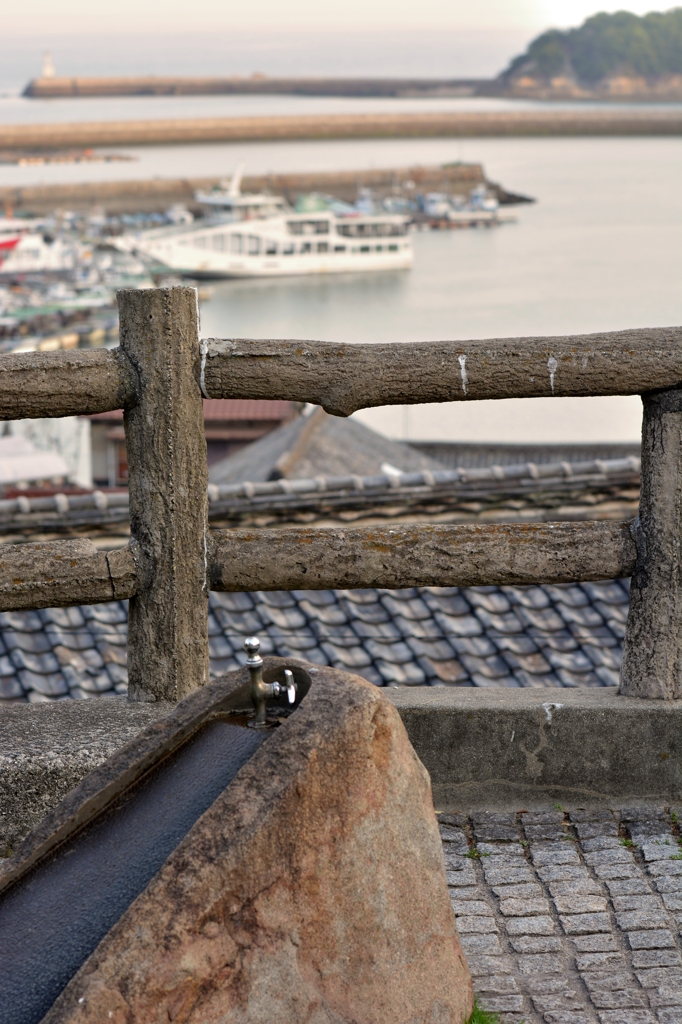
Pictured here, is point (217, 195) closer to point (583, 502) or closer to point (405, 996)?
point (583, 502)

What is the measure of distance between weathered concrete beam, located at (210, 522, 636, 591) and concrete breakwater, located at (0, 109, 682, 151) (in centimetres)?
11662

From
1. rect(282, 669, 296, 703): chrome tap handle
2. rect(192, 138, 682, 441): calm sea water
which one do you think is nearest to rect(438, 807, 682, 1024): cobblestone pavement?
rect(282, 669, 296, 703): chrome tap handle

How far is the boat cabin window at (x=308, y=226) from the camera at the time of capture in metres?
68.0

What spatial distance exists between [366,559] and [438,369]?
0.51 meters

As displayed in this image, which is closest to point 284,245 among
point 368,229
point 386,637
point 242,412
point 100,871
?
point 368,229

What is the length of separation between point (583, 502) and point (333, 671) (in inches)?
285

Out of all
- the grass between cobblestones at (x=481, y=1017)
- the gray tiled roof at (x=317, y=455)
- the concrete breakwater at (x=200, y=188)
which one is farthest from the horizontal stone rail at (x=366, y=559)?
the concrete breakwater at (x=200, y=188)

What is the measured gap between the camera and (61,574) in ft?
9.00

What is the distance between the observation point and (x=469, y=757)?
2.96 m

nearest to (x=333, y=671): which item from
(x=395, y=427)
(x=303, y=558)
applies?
(x=303, y=558)

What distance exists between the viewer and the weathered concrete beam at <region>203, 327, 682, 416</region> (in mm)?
2748

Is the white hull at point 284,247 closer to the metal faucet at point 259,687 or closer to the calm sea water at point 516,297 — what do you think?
the calm sea water at point 516,297

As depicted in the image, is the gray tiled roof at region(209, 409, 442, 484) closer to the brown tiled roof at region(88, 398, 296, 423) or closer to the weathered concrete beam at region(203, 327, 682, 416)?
the brown tiled roof at region(88, 398, 296, 423)

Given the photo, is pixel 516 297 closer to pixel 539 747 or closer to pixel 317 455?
pixel 317 455
